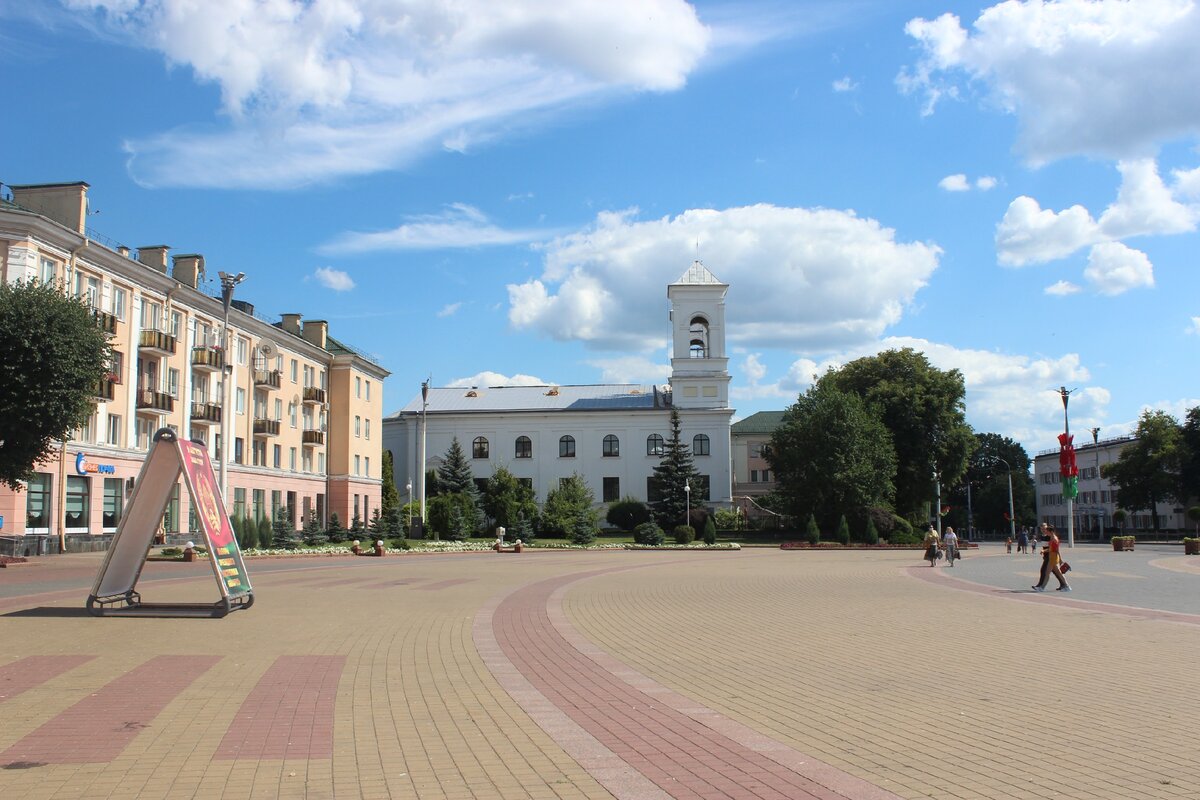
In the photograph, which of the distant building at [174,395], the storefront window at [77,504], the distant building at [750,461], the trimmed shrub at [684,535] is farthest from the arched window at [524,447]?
the storefront window at [77,504]

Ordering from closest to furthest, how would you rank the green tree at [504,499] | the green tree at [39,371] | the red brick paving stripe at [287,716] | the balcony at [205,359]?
the red brick paving stripe at [287,716] → the green tree at [39,371] → the balcony at [205,359] → the green tree at [504,499]

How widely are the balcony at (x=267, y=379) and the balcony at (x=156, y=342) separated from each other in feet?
33.3

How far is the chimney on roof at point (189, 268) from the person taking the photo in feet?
162

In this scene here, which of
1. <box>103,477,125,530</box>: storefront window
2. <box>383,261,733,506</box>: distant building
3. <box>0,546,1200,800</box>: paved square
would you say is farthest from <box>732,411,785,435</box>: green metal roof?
<box>0,546,1200,800</box>: paved square

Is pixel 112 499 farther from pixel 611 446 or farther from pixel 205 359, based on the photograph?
pixel 611 446


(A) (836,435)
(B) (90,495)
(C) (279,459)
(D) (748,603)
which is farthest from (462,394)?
(D) (748,603)

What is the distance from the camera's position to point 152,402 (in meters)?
44.6

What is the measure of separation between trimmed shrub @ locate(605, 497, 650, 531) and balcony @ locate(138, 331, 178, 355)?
3869 centimetres

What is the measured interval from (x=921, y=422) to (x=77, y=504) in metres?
53.7

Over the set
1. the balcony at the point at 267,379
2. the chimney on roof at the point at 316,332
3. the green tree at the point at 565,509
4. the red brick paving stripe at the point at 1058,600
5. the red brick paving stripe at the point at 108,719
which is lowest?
the red brick paving stripe at the point at 1058,600

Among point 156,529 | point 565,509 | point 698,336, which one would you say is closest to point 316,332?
point 565,509

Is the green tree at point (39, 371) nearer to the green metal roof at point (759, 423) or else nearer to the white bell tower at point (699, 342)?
the white bell tower at point (699, 342)

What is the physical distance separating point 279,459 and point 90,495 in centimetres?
1850

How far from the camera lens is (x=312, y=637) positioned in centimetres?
1288
